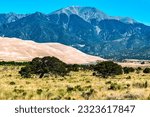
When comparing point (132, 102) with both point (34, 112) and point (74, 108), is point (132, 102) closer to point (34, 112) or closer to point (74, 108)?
point (74, 108)

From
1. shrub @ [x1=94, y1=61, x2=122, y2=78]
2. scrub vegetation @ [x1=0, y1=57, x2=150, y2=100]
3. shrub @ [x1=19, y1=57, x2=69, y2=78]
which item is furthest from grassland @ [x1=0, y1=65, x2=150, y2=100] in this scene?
shrub @ [x1=19, y1=57, x2=69, y2=78]

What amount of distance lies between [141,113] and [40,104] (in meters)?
Answer: 4.66

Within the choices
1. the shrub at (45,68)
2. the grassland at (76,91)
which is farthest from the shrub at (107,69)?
the grassland at (76,91)

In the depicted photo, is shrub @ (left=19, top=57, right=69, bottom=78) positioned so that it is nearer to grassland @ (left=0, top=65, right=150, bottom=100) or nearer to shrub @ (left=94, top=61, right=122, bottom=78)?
shrub @ (left=94, top=61, right=122, bottom=78)

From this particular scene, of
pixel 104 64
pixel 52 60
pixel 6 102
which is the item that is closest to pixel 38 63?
pixel 52 60

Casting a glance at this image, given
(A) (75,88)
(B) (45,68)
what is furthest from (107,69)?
(A) (75,88)

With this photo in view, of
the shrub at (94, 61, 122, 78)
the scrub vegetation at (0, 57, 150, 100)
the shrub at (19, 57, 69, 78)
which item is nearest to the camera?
the scrub vegetation at (0, 57, 150, 100)

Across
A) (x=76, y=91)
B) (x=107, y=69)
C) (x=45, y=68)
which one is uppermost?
(x=45, y=68)

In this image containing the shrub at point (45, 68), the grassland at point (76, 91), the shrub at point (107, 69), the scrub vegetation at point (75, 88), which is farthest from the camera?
the shrub at point (107, 69)

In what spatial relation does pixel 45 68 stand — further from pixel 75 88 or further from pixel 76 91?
pixel 76 91

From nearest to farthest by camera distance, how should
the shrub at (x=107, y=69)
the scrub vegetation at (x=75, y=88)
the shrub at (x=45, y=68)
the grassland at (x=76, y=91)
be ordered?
the grassland at (x=76, y=91), the scrub vegetation at (x=75, y=88), the shrub at (x=45, y=68), the shrub at (x=107, y=69)

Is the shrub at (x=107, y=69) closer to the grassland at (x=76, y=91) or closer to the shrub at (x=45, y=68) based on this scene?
the shrub at (x=45, y=68)

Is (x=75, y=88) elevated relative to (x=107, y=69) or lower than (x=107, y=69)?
lower

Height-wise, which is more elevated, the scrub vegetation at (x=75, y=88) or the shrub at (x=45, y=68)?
the shrub at (x=45, y=68)
